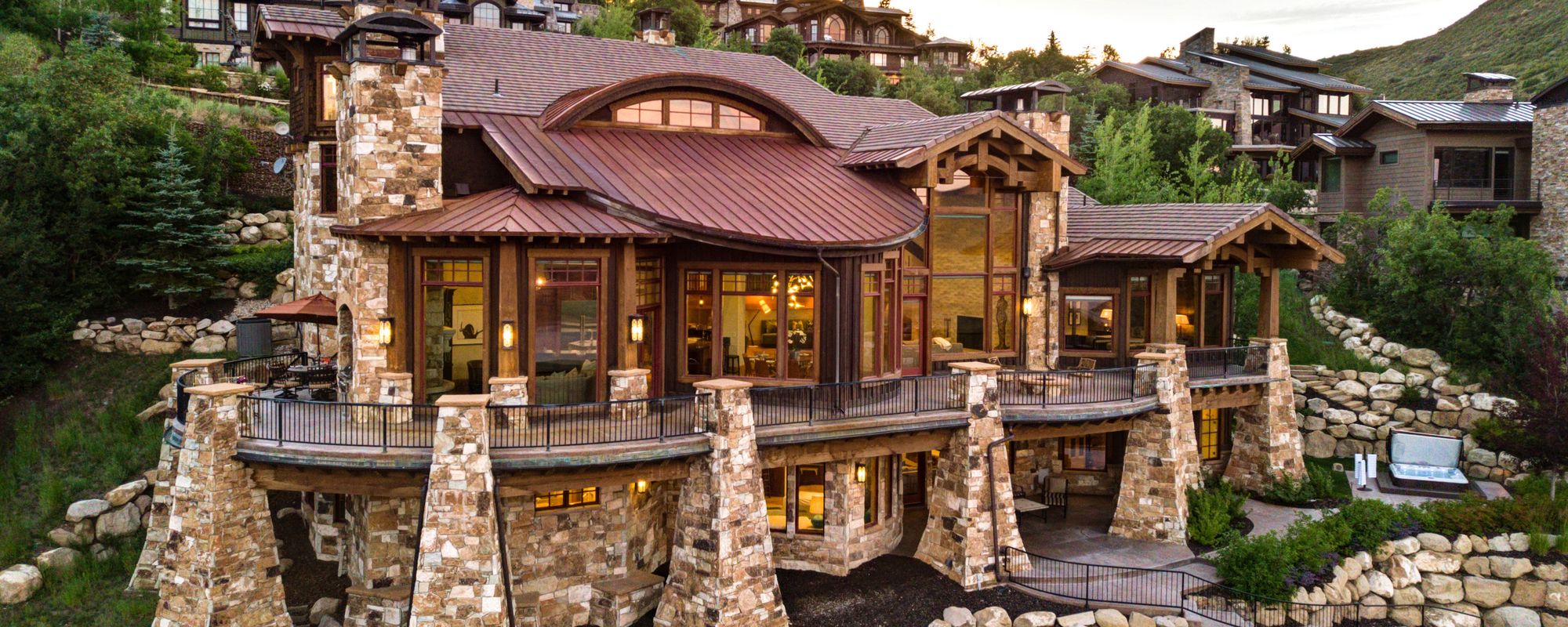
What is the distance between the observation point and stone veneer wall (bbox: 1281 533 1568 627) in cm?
2062

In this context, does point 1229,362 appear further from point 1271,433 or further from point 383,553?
point 383,553

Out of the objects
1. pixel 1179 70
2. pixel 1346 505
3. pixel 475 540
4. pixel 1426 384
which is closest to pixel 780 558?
pixel 475 540

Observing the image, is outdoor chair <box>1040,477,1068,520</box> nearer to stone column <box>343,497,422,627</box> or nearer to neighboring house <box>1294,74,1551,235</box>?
stone column <box>343,497,422,627</box>

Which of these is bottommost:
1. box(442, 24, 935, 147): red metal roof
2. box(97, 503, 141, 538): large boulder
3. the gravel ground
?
the gravel ground

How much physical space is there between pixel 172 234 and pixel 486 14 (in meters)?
21.9

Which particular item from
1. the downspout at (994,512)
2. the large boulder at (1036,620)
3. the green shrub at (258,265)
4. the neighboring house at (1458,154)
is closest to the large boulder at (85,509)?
the green shrub at (258,265)

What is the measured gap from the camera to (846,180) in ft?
68.9

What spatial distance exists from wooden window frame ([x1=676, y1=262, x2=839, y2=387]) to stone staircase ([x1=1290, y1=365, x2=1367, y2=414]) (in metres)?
15.1

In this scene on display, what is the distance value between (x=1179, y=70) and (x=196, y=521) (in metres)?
56.3

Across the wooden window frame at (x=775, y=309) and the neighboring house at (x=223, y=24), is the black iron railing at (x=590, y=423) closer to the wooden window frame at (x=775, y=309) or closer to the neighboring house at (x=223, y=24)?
the wooden window frame at (x=775, y=309)

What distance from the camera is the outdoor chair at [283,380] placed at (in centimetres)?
1908

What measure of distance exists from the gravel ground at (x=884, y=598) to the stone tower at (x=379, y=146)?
266 inches

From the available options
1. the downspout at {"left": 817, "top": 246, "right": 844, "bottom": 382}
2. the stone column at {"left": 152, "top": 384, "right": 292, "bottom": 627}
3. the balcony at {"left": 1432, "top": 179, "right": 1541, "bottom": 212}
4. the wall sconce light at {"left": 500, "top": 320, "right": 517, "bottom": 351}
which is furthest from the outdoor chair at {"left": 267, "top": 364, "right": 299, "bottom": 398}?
the balcony at {"left": 1432, "top": 179, "right": 1541, "bottom": 212}

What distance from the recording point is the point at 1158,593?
18.1 m
